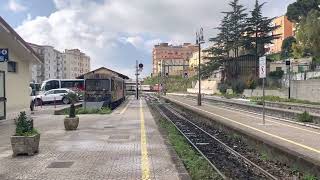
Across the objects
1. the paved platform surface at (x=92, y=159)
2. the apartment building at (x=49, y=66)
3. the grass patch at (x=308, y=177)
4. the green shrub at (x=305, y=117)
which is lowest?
the grass patch at (x=308, y=177)

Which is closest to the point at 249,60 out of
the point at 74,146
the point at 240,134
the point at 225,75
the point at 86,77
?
the point at 225,75

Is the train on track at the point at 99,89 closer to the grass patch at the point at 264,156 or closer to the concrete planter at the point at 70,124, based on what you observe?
the concrete planter at the point at 70,124

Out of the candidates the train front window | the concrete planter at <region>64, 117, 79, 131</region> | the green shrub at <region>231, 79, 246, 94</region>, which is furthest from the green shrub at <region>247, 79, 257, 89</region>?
the concrete planter at <region>64, 117, 79, 131</region>

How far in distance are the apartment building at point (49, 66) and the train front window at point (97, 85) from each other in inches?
4499

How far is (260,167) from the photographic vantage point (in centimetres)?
1287

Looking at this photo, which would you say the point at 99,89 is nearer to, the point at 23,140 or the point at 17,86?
the point at 17,86

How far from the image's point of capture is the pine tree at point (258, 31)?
297 ft

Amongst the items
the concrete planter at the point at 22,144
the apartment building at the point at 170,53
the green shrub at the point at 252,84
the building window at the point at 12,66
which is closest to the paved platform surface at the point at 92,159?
the concrete planter at the point at 22,144

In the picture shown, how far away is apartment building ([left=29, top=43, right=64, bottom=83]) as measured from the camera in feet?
502

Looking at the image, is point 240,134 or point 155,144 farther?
point 240,134

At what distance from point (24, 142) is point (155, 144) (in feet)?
14.3

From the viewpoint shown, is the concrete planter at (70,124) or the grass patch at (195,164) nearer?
the grass patch at (195,164)

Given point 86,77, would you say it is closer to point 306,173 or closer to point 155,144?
point 155,144

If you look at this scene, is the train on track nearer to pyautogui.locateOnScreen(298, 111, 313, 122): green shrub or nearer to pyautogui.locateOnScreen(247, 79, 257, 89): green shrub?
pyautogui.locateOnScreen(298, 111, 313, 122): green shrub
